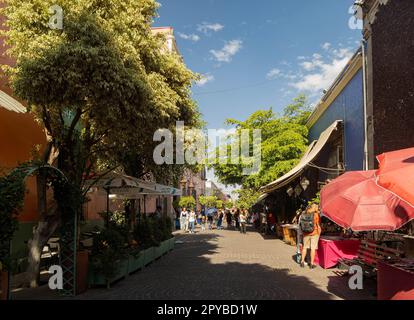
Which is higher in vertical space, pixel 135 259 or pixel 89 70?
pixel 89 70

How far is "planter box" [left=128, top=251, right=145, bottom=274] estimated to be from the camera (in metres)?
11.1

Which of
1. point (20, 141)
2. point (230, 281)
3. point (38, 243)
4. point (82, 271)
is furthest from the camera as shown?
point (20, 141)

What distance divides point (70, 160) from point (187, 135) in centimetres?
573

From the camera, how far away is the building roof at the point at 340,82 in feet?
46.6

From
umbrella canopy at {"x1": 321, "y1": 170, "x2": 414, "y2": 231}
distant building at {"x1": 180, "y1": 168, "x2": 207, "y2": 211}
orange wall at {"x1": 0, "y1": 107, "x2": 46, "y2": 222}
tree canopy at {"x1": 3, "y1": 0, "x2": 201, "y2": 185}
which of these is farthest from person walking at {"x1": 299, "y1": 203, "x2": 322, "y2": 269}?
distant building at {"x1": 180, "y1": 168, "x2": 207, "y2": 211}

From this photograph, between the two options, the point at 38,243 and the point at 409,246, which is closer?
the point at 38,243

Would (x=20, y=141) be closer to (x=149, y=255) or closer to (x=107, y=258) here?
(x=149, y=255)

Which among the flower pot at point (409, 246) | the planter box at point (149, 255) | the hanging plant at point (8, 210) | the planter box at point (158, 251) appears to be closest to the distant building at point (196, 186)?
the planter box at point (158, 251)

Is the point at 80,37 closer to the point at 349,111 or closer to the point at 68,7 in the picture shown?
the point at 68,7

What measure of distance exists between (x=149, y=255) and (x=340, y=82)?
9.36m

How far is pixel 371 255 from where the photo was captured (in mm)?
9297

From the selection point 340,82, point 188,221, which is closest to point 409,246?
point 340,82

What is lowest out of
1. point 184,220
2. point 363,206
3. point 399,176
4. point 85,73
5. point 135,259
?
point 184,220
